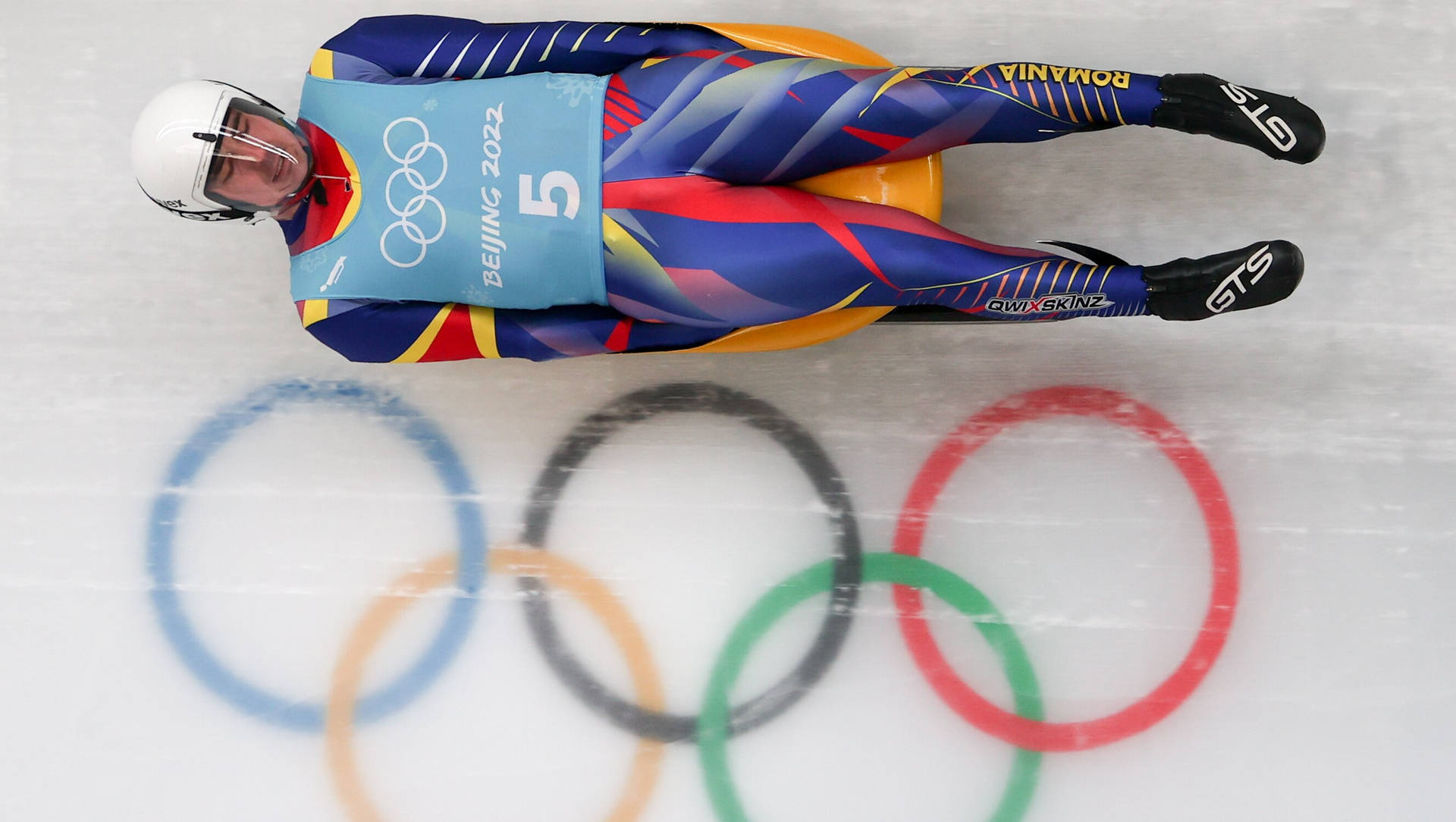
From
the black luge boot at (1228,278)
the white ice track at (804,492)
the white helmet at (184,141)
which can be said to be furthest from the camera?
the white ice track at (804,492)

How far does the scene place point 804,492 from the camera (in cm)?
191

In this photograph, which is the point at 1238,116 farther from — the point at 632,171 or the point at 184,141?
the point at 184,141

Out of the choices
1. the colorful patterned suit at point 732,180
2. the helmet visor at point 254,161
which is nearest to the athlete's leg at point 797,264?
the colorful patterned suit at point 732,180

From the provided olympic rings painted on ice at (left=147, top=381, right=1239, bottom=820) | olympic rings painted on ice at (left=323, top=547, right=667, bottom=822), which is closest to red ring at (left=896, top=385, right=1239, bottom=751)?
olympic rings painted on ice at (left=147, top=381, right=1239, bottom=820)

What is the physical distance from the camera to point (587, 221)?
4.90 ft

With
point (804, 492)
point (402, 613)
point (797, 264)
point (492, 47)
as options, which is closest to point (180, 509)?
point (402, 613)

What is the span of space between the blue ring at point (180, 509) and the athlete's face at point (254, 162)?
56cm

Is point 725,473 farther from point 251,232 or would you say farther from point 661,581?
point 251,232

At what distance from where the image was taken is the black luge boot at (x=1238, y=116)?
151 centimetres

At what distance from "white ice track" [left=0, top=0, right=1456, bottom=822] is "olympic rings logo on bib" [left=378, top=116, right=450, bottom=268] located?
458mm

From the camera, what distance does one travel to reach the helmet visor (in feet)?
4.76

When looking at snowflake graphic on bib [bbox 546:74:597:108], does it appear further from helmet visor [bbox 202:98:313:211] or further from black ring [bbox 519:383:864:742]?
black ring [bbox 519:383:864:742]

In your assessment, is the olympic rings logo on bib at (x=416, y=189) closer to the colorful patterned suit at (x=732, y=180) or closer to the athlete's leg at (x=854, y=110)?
the colorful patterned suit at (x=732, y=180)

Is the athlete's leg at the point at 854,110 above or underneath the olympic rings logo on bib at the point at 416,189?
above
